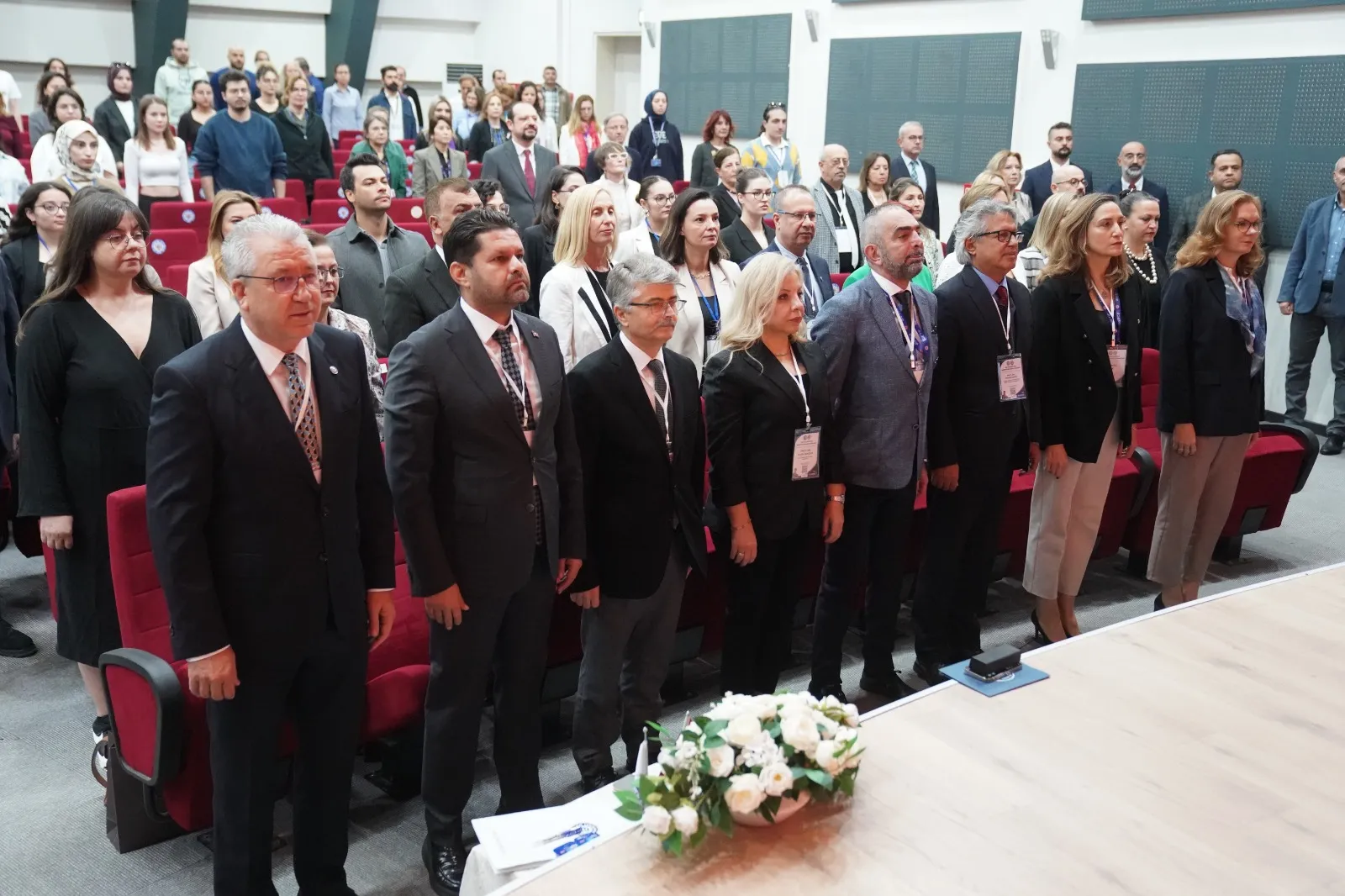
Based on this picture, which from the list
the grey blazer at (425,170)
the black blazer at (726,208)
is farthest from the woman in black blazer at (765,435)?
the grey blazer at (425,170)

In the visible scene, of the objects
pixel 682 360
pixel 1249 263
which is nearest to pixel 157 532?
pixel 682 360

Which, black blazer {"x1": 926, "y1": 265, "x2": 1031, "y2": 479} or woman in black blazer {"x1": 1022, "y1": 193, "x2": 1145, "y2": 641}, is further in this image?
woman in black blazer {"x1": 1022, "y1": 193, "x2": 1145, "y2": 641}

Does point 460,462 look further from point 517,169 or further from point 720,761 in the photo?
point 517,169

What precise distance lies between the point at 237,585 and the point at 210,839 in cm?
99

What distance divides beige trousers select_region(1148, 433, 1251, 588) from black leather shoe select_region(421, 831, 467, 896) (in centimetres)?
293

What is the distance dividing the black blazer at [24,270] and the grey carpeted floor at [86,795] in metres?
1.15

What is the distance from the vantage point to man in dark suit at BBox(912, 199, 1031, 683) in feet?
11.9


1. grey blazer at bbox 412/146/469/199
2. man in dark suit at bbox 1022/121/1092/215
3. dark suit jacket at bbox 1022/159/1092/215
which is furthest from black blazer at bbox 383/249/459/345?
dark suit jacket at bbox 1022/159/1092/215

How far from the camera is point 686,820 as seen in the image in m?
1.79

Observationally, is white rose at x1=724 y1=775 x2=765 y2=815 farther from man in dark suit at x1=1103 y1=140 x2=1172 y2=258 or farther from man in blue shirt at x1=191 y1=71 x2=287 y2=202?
man in dark suit at x1=1103 y1=140 x2=1172 y2=258

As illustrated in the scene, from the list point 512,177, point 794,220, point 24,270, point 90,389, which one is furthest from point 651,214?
point 90,389

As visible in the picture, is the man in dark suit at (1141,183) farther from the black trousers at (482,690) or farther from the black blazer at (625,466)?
the black trousers at (482,690)

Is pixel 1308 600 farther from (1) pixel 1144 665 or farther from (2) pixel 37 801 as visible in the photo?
(2) pixel 37 801

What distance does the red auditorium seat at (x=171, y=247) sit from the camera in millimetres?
6004
